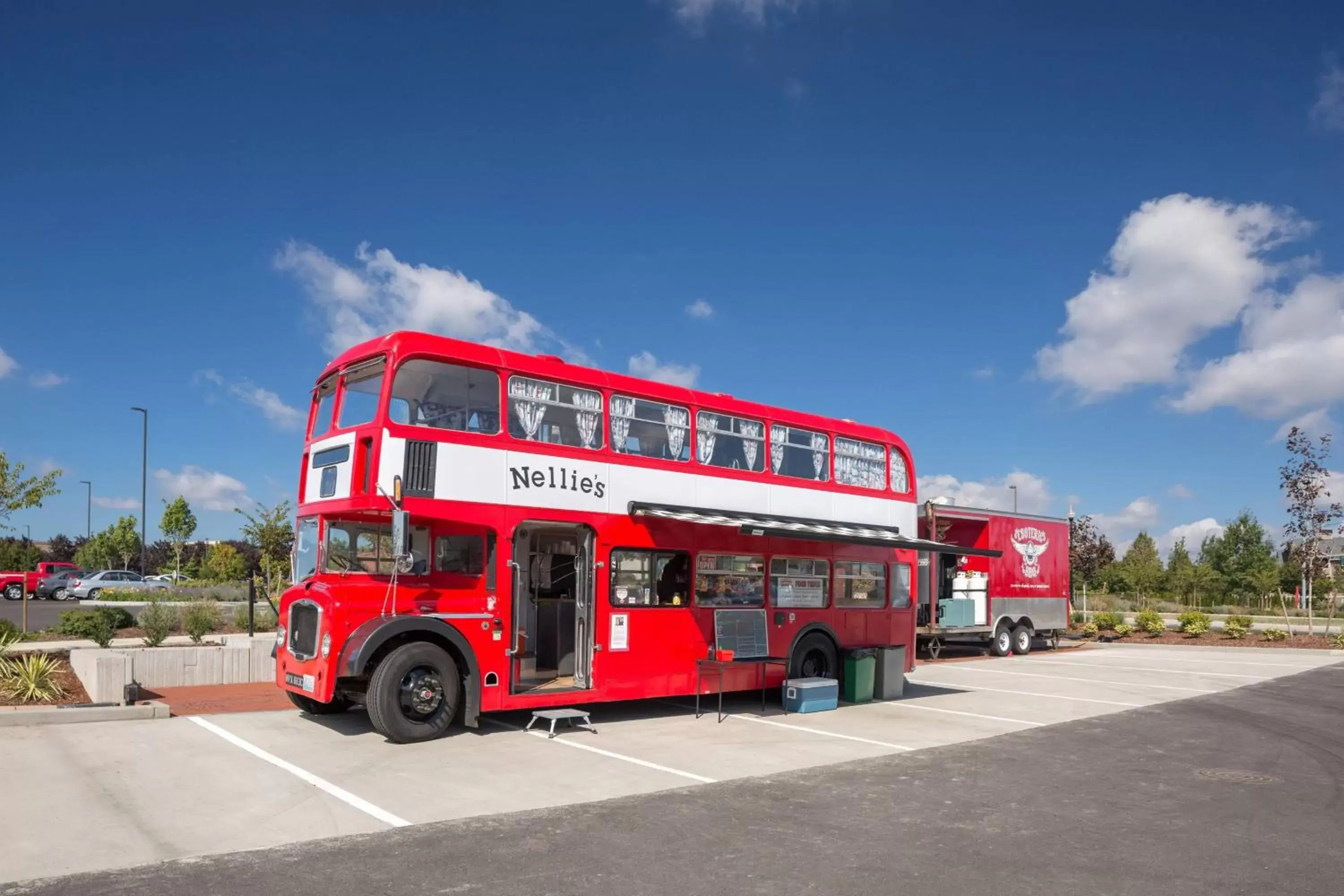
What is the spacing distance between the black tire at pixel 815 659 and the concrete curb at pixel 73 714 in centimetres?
810

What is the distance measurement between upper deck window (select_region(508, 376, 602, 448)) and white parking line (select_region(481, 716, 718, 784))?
3.33m

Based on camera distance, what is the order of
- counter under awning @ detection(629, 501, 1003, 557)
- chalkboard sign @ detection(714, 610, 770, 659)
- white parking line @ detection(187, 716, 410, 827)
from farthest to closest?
chalkboard sign @ detection(714, 610, 770, 659)
counter under awning @ detection(629, 501, 1003, 557)
white parking line @ detection(187, 716, 410, 827)

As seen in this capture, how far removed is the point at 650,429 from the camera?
12.5 meters

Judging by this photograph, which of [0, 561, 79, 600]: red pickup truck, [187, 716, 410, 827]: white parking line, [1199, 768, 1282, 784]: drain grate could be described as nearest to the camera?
[187, 716, 410, 827]: white parking line

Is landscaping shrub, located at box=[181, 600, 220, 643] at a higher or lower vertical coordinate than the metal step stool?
higher

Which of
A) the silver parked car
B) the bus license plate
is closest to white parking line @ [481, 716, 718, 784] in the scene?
the bus license plate

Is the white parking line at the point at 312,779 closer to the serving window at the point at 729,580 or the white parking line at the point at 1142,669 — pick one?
the serving window at the point at 729,580

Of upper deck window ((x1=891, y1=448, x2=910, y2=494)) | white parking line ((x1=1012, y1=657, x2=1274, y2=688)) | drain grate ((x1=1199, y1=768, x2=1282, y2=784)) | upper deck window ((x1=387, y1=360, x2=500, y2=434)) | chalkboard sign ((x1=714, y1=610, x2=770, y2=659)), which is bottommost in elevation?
white parking line ((x1=1012, y1=657, x2=1274, y2=688))

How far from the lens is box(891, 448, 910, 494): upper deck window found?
16.0 meters

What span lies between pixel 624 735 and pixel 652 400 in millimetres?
4190

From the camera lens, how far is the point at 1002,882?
19.5ft

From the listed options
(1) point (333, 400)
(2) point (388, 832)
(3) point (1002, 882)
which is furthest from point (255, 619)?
(3) point (1002, 882)

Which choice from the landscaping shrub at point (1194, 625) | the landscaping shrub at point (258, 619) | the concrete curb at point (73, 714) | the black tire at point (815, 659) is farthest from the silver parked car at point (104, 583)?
the landscaping shrub at point (1194, 625)

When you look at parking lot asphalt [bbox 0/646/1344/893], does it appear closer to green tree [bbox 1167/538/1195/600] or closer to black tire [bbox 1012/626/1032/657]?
black tire [bbox 1012/626/1032/657]
